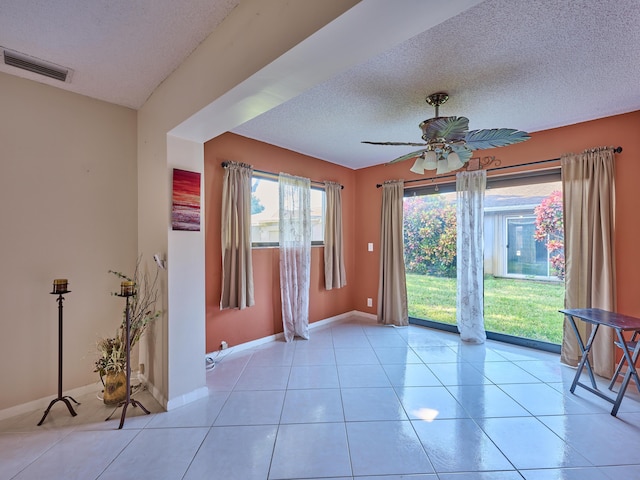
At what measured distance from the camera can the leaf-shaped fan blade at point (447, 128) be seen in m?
1.84

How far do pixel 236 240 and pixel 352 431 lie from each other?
2.08 meters

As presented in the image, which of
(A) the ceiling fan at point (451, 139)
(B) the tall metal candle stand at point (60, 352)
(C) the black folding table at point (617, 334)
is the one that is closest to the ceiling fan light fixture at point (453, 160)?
(A) the ceiling fan at point (451, 139)

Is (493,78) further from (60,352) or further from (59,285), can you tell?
(60,352)

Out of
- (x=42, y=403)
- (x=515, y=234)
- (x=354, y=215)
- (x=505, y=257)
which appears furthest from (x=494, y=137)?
(x=42, y=403)

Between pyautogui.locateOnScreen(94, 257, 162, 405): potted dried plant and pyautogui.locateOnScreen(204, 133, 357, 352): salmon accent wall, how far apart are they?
67 cm

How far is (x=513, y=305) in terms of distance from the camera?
3.46m

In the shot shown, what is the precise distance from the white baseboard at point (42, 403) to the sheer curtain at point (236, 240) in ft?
3.99

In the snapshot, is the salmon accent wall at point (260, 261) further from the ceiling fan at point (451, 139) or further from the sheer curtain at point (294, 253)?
the ceiling fan at point (451, 139)

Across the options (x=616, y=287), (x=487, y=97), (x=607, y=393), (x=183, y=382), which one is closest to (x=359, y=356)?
(x=183, y=382)

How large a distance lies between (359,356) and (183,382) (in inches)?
70.4

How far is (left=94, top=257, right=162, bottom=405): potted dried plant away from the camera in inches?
85.3

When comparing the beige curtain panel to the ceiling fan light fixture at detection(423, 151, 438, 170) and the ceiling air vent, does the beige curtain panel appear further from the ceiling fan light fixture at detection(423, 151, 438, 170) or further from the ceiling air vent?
the ceiling air vent

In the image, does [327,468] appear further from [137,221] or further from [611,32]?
[611,32]

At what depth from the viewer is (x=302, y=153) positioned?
3.83 meters
